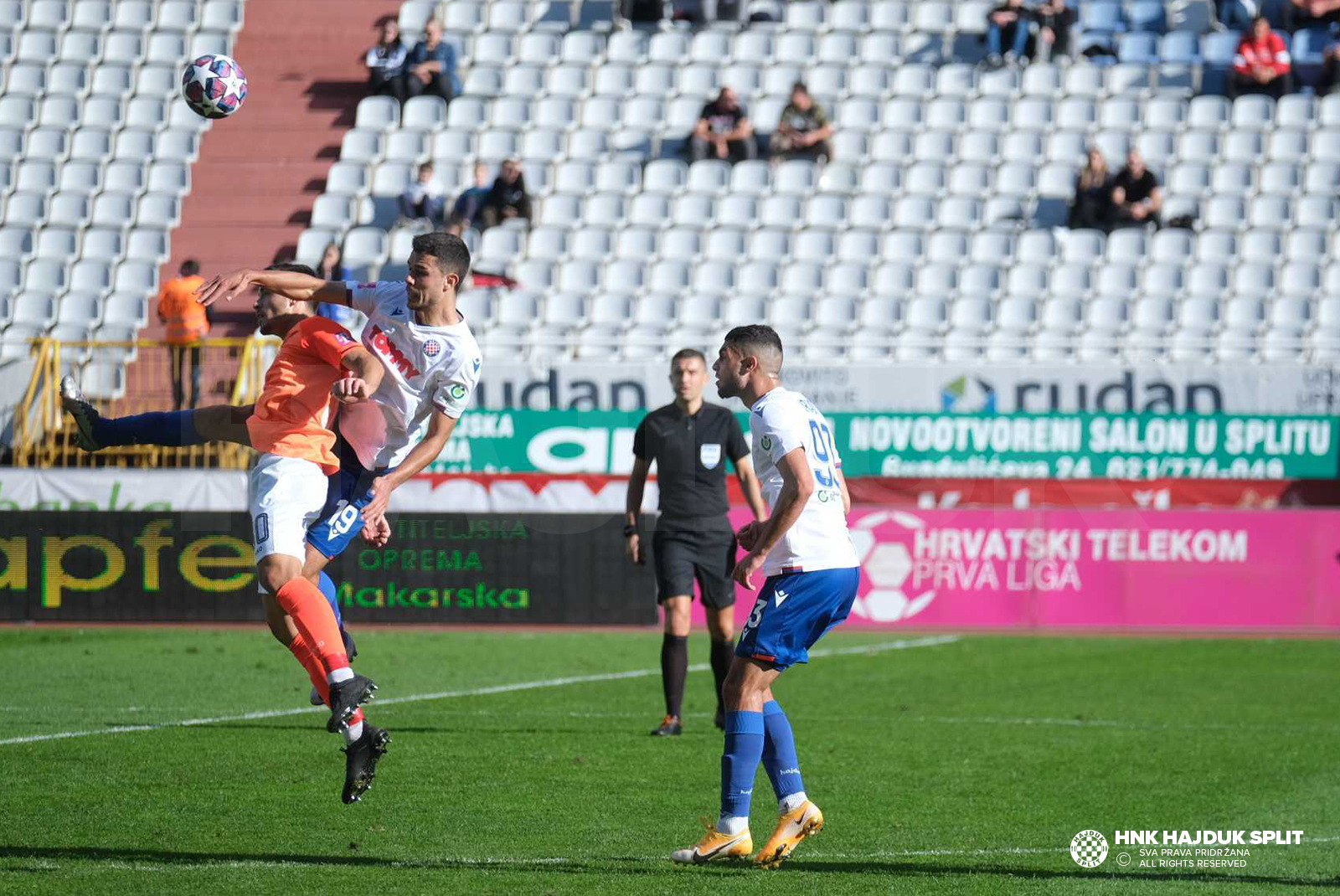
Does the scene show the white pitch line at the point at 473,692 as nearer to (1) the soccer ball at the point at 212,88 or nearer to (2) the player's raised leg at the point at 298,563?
(2) the player's raised leg at the point at 298,563

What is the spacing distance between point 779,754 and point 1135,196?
61.7 feet

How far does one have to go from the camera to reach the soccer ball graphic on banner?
60.3ft

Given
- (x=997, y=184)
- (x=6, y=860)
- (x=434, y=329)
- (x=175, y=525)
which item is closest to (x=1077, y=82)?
(x=997, y=184)

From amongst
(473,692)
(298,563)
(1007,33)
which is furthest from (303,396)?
(1007,33)

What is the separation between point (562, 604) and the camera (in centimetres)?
1798

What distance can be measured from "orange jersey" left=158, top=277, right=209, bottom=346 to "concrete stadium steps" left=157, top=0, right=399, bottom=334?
8.88ft

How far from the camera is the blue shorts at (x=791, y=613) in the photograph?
6.93 metres

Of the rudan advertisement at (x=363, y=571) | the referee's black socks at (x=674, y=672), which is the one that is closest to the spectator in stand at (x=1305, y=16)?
the rudan advertisement at (x=363, y=571)

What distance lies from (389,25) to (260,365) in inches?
352

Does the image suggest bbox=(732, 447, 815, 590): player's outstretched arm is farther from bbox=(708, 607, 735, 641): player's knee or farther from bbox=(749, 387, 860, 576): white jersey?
bbox=(708, 607, 735, 641): player's knee

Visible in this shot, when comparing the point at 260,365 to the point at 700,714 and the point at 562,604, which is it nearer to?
the point at 562,604

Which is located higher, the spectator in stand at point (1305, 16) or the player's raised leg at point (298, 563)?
the spectator in stand at point (1305, 16)

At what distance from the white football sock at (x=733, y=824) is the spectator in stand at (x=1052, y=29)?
854 inches
